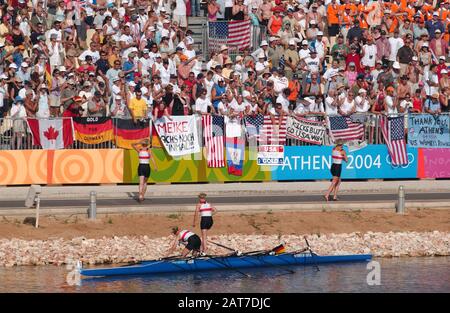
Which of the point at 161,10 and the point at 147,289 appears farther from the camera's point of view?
the point at 161,10

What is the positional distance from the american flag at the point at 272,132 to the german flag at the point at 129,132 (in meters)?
3.69

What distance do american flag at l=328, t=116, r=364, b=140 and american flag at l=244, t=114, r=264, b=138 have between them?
8.09 ft

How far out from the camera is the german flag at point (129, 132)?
4534cm

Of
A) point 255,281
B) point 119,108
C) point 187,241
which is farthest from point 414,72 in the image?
point 187,241

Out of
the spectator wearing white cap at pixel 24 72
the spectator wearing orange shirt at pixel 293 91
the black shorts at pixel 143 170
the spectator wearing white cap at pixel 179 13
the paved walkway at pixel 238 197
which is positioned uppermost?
the spectator wearing white cap at pixel 179 13

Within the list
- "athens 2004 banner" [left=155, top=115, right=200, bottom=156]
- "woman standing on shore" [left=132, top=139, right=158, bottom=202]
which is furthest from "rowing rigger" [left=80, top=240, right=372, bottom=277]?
"athens 2004 banner" [left=155, top=115, right=200, bottom=156]

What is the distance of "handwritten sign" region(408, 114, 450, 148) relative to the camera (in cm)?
4794

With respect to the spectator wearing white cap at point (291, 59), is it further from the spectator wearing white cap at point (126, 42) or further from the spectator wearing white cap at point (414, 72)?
the spectator wearing white cap at point (126, 42)

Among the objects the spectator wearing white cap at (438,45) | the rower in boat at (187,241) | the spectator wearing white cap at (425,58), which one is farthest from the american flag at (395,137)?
the rower in boat at (187,241)

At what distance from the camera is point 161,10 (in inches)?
1918

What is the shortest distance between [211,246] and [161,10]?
12250mm
